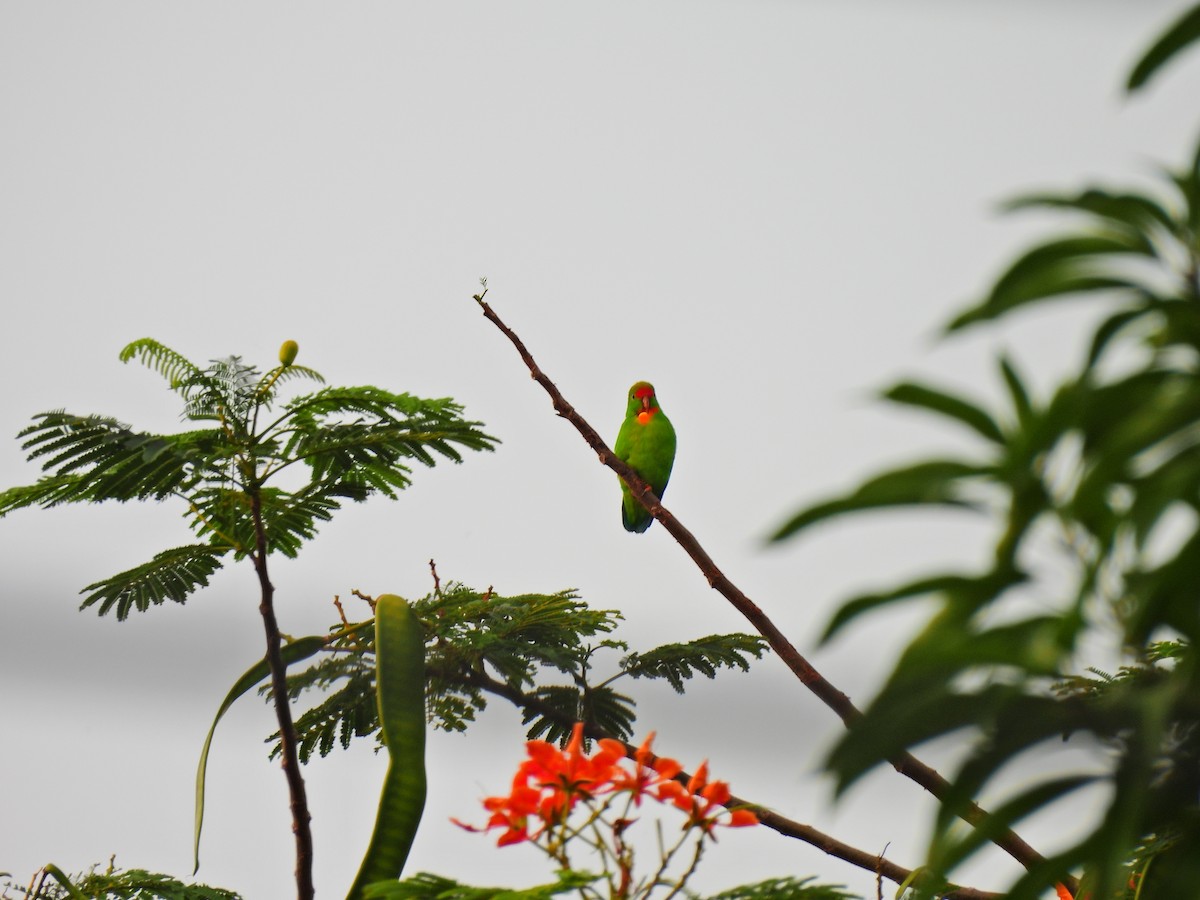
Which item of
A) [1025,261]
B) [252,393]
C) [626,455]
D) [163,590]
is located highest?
[626,455]

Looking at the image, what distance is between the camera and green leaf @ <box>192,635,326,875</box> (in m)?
1.74

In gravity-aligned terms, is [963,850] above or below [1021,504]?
below

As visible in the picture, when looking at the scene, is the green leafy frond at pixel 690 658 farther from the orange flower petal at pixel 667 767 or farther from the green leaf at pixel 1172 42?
the green leaf at pixel 1172 42

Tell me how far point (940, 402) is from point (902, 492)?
2.9 inches

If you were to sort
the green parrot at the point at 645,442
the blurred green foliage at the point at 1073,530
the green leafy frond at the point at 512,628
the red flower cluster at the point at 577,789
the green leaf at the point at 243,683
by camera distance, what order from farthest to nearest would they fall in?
the green parrot at the point at 645,442 < the green leafy frond at the point at 512,628 < the green leaf at the point at 243,683 < the red flower cluster at the point at 577,789 < the blurred green foliage at the point at 1073,530

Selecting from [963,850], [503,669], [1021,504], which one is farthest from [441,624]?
[1021,504]

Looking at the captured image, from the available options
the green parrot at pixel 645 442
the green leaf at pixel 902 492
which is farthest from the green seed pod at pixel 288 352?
the green parrot at pixel 645 442

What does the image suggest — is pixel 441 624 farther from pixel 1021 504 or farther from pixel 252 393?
pixel 1021 504

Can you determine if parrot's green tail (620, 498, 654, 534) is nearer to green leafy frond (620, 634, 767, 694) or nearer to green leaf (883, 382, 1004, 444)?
green leafy frond (620, 634, 767, 694)

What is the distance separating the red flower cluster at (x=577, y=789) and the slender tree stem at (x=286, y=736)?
1.05 ft

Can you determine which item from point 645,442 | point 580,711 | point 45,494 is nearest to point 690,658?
point 580,711

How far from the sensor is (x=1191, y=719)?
87 cm

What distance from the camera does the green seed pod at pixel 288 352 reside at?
7.03 ft

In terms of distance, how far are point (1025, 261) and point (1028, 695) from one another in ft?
1.04
